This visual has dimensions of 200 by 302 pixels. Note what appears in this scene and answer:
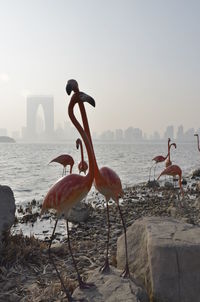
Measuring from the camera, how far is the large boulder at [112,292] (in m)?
3.31

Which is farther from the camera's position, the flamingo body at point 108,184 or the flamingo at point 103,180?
the flamingo body at point 108,184

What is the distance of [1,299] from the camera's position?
13.6 feet

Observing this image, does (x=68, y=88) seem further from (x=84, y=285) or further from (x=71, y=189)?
(x=84, y=285)

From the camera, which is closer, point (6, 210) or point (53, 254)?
point (6, 210)

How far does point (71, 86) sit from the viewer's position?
11.2 ft

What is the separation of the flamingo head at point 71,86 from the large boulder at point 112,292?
2245 millimetres

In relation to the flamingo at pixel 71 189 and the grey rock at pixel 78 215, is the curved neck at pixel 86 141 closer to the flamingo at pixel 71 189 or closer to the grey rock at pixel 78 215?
the flamingo at pixel 71 189

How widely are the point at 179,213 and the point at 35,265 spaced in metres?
4.23

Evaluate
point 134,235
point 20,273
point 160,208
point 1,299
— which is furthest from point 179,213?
point 1,299

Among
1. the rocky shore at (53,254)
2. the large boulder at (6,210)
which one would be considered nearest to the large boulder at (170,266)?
the rocky shore at (53,254)

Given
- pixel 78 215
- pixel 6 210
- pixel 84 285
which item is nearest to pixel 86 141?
pixel 84 285

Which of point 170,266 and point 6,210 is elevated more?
point 6,210

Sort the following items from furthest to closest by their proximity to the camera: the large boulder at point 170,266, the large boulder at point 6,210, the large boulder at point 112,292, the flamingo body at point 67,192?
the large boulder at point 6,210 → the flamingo body at point 67,192 → the large boulder at point 170,266 → the large boulder at point 112,292

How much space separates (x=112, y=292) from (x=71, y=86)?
A: 2318mm
